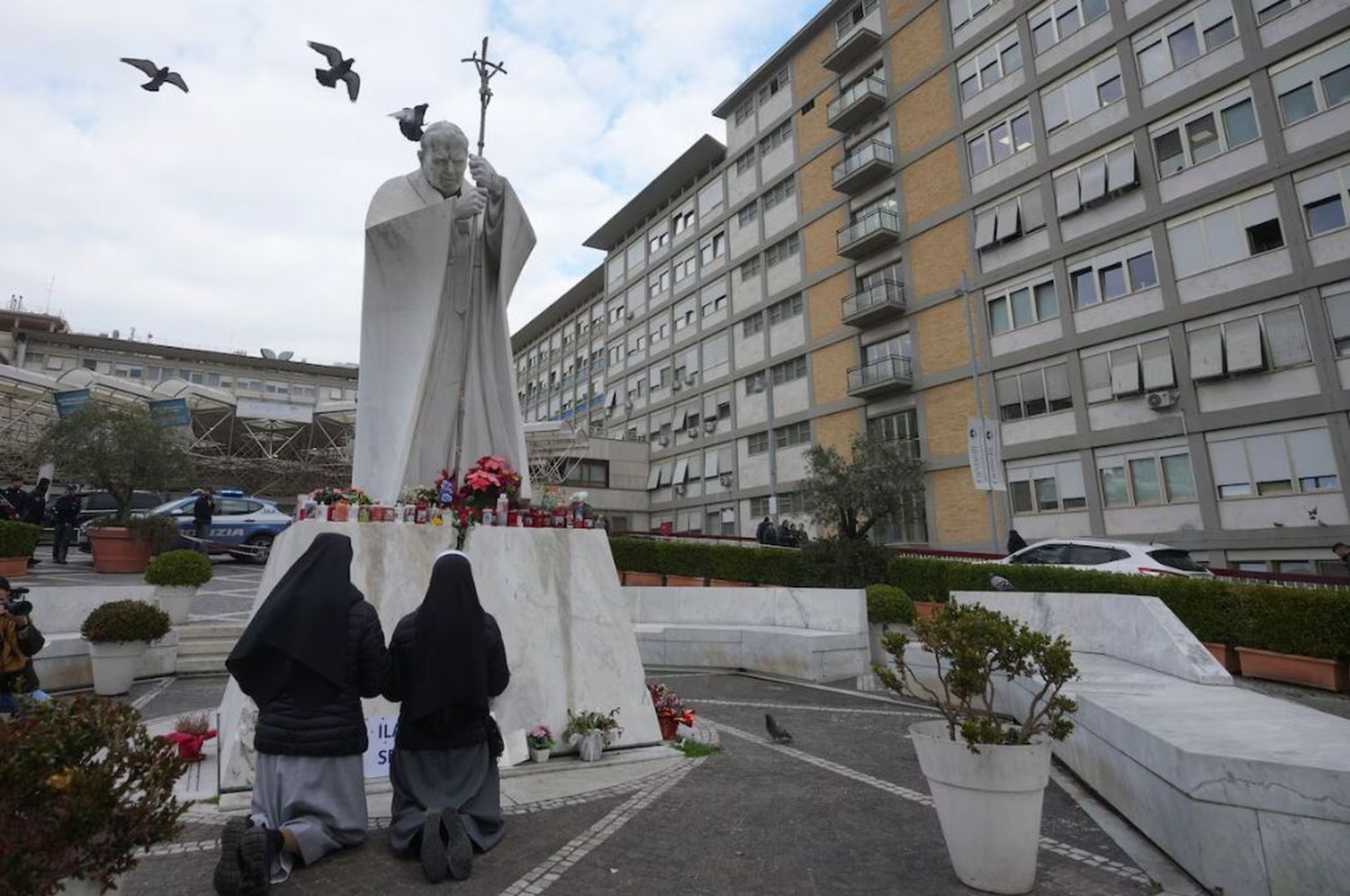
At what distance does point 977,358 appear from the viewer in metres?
24.0

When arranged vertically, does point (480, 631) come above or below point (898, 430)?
below

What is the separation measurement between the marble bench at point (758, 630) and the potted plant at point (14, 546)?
12.1 meters

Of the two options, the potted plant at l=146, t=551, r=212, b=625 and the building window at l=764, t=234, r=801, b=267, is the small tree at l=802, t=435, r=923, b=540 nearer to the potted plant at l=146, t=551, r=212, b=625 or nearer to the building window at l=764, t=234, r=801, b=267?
the building window at l=764, t=234, r=801, b=267

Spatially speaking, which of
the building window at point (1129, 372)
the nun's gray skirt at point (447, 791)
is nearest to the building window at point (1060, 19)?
the building window at point (1129, 372)

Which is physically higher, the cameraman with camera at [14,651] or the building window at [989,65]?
the building window at [989,65]

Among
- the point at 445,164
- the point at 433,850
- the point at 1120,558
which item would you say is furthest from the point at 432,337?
the point at 1120,558

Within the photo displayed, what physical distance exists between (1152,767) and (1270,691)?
6.55 meters

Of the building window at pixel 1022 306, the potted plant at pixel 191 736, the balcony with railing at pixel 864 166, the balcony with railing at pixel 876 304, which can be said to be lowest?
the potted plant at pixel 191 736

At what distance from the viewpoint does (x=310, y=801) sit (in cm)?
374

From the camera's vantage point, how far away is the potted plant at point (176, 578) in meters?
10.6

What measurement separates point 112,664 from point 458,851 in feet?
23.4

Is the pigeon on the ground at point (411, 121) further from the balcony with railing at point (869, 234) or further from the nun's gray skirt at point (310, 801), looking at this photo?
the balcony with railing at point (869, 234)

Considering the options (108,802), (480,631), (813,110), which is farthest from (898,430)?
(108,802)

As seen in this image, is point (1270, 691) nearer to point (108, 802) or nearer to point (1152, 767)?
point (1152, 767)
